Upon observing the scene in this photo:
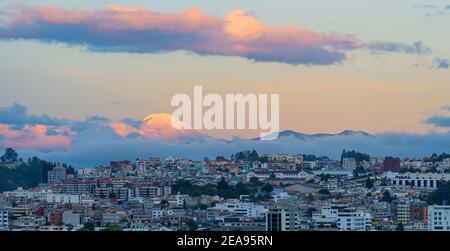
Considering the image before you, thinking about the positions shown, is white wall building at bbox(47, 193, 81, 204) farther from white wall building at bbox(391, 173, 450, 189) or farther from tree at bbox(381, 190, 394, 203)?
white wall building at bbox(391, 173, 450, 189)

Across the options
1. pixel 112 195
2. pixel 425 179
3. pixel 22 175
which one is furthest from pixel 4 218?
pixel 425 179

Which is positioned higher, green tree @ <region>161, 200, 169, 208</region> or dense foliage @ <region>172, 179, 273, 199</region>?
dense foliage @ <region>172, 179, 273, 199</region>

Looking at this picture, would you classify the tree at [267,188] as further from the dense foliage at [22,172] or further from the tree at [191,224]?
the tree at [191,224]

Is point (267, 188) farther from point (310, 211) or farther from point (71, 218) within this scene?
point (71, 218)

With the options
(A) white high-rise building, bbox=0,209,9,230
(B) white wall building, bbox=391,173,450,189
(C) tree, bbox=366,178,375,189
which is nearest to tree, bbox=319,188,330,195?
(C) tree, bbox=366,178,375,189

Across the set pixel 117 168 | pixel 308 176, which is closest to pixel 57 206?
pixel 117 168

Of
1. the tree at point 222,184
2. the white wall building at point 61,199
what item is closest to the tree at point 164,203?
the tree at point 222,184

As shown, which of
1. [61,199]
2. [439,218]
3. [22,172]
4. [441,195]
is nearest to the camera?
[439,218]
